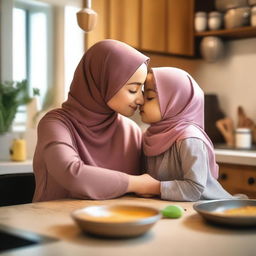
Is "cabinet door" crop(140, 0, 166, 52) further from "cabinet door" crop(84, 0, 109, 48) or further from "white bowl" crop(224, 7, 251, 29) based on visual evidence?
"white bowl" crop(224, 7, 251, 29)

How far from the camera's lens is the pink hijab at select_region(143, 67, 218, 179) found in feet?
5.50

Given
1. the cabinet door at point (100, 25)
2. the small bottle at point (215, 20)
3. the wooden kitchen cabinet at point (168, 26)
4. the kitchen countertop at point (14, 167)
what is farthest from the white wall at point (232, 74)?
the kitchen countertop at point (14, 167)

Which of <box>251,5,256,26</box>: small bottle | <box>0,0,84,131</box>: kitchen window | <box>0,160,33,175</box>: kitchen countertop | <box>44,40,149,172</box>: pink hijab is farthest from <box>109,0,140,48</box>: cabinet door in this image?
<box>44,40,149,172</box>: pink hijab

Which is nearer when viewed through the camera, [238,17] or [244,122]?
[238,17]

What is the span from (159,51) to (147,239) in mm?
2640

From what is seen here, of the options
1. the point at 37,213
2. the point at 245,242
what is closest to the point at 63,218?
the point at 37,213

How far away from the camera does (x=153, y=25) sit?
11.7 ft

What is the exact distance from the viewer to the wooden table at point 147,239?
101 cm

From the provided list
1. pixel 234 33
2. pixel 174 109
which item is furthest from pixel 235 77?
pixel 174 109

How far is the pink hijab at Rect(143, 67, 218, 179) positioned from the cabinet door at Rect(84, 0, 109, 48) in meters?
1.55

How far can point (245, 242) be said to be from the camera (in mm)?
1108

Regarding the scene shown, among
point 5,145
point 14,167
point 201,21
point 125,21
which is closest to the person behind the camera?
point 14,167

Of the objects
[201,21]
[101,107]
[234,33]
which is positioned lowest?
[101,107]

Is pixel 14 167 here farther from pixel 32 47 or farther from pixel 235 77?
pixel 235 77
